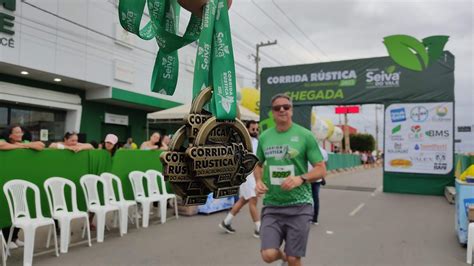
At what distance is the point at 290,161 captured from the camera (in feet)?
11.7

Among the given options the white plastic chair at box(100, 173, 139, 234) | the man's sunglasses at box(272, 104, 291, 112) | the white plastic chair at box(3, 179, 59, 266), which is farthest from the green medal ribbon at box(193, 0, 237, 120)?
the white plastic chair at box(100, 173, 139, 234)

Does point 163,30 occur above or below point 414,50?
below

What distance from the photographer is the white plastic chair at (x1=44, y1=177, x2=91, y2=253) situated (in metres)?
5.72

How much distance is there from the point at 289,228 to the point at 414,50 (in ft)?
38.3

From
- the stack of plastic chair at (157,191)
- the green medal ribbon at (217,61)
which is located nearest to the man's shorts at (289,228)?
the green medal ribbon at (217,61)

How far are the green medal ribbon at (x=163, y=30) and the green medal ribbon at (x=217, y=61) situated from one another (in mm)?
159

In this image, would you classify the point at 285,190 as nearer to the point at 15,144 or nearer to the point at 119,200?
the point at 15,144

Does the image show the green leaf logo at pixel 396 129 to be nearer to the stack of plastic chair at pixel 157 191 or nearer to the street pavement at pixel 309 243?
the street pavement at pixel 309 243

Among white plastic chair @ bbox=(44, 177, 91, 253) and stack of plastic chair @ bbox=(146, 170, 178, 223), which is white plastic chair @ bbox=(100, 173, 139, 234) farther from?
white plastic chair @ bbox=(44, 177, 91, 253)

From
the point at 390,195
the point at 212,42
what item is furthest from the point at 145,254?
the point at 390,195

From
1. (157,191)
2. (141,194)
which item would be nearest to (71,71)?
(157,191)

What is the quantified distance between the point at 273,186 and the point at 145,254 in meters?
3.00

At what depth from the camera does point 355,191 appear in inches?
575

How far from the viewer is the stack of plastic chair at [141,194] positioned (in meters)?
7.60
